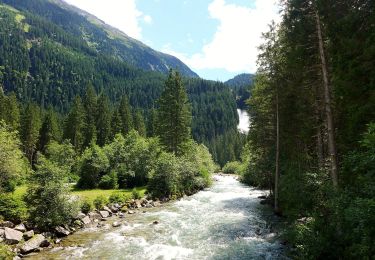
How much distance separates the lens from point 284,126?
30.3 m

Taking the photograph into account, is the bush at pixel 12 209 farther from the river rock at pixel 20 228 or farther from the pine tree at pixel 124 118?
the pine tree at pixel 124 118

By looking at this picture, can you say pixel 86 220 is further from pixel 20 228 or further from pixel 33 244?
pixel 33 244

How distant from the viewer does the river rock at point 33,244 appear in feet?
66.1

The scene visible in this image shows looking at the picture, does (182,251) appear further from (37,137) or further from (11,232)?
(37,137)

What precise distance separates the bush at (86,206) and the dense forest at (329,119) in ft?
53.3

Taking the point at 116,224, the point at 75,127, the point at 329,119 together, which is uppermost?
the point at 75,127

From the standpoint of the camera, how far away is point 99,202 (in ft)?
106

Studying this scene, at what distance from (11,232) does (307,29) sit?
21027 mm

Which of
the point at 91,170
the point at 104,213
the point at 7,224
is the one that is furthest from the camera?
the point at 91,170

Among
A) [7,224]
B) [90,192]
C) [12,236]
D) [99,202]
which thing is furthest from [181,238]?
[90,192]

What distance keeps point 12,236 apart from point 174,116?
40297mm

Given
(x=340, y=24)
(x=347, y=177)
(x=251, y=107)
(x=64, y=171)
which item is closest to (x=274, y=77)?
(x=251, y=107)

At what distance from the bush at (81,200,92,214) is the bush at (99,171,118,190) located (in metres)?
12.7

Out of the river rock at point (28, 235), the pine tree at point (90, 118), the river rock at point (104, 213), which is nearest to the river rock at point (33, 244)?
the river rock at point (28, 235)
